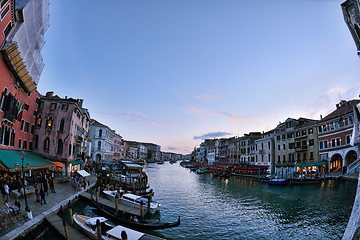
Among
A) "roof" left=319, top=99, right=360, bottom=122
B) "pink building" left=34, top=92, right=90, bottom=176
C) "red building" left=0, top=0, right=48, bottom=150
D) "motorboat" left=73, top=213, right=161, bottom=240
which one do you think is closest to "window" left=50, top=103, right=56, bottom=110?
"pink building" left=34, top=92, right=90, bottom=176

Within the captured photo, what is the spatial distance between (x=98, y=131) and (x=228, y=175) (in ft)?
119

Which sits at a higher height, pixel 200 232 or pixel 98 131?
pixel 98 131

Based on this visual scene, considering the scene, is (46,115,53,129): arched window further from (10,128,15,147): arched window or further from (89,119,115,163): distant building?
(89,119,115,163): distant building

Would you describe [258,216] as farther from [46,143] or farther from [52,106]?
[52,106]

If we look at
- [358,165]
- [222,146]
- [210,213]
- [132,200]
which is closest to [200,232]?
[210,213]

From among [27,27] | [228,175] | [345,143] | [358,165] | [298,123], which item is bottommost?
[228,175]

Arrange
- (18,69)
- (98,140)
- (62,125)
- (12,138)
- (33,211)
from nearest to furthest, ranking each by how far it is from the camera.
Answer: (33,211) < (18,69) < (12,138) < (62,125) < (98,140)

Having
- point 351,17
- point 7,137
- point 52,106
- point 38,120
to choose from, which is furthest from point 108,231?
point 52,106

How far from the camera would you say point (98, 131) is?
56.2 m

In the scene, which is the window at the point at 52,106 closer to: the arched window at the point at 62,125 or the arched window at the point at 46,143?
the arched window at the point at 62,125

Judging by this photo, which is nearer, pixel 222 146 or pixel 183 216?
pixel 183 216

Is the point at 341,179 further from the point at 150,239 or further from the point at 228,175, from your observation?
the point at 150,239

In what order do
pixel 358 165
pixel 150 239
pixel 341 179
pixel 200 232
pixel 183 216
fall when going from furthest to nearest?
pixel 341 179 → pixel 358 165 → pixel 183 216 → pixel 200 232 → pixel 150 239

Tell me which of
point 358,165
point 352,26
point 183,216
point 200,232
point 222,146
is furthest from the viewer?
point 222,146
